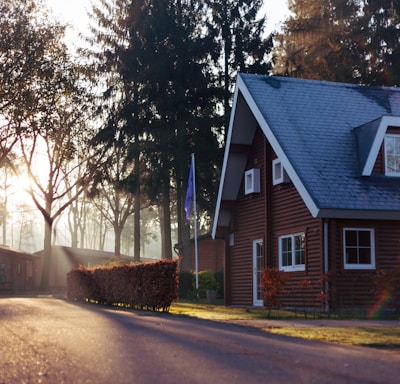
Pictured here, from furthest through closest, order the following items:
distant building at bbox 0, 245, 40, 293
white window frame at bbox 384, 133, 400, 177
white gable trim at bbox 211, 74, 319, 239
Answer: distant building at bbox 0, 245, 40, 293
white window frame at bbox 384, 133, 400, 177
white gable trim at bbox 211, 74, 319, 239

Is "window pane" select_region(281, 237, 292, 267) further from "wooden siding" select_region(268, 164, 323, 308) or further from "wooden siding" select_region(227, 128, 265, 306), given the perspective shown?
"wooden siding" select_region(227, 128, 265, 306)

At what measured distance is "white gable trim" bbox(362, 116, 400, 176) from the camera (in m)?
23.1

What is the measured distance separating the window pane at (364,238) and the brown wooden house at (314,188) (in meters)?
0.03

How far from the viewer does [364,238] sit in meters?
22.8

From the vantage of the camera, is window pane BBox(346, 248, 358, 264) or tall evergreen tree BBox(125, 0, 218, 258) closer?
window pane BBox(346, 248, 358, 264)

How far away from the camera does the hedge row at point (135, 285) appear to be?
21031 millimetres

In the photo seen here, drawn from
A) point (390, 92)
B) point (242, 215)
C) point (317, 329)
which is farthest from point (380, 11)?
point (317, 329)

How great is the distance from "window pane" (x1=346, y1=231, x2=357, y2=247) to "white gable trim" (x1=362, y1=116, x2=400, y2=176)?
1915 mm

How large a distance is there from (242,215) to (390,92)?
7.33 meters

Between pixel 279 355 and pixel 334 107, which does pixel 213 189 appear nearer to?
pixel 334 107

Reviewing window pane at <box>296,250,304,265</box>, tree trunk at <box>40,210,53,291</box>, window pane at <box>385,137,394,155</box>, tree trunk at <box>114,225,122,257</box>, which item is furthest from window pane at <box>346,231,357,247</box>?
tree trunk at <box>114,225,122,257</box>

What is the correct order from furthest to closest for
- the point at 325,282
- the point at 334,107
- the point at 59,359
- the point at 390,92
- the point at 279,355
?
1. the point at 390,92
2. the point at 334,107
3. the point at 325,282
4. the point at 279,355
5. the point at 59,359

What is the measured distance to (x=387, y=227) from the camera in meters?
22.8

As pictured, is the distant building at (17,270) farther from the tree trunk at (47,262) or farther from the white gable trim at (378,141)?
the white gable trim at (378,141)
